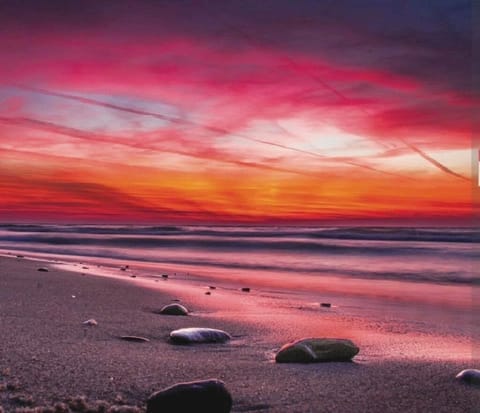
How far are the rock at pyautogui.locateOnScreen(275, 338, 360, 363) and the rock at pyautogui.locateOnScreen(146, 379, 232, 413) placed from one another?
4.06 feet

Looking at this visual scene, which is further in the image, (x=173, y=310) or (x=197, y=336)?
(x=173, y=310)

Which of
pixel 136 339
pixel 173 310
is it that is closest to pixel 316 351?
pixel 136 339

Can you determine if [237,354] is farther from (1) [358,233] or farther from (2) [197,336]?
(1) [358,233]

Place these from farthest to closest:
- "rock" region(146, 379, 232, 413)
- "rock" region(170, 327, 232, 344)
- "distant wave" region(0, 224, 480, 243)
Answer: "distant wave" region(0, 224, 480, 243)
"rock" region(170, 327, 232, 344)
"rock" region(146, 379, 232, 413)

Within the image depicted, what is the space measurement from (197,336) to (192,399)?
201 cm

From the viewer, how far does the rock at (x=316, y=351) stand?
13.4ft

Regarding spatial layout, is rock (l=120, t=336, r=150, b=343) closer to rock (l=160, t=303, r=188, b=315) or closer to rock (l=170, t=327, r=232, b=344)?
rock (l=170, t=327, r=232, b=344)

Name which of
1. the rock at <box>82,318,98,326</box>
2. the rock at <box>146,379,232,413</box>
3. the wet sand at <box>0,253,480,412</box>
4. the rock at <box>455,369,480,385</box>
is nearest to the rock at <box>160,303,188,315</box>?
the wet sand at <box>0,253,480,412</box>

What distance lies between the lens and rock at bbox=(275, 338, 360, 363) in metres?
4.07

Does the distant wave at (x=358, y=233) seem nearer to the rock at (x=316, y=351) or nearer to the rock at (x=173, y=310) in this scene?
the rock at (x=173, y=310)

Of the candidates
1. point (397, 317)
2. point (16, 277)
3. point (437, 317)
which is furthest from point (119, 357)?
point (16, 277)

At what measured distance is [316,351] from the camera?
4113mm

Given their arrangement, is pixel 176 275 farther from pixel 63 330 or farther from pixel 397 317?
pixel 63 330

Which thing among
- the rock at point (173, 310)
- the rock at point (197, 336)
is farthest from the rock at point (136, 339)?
the rock at point (173, 310)
